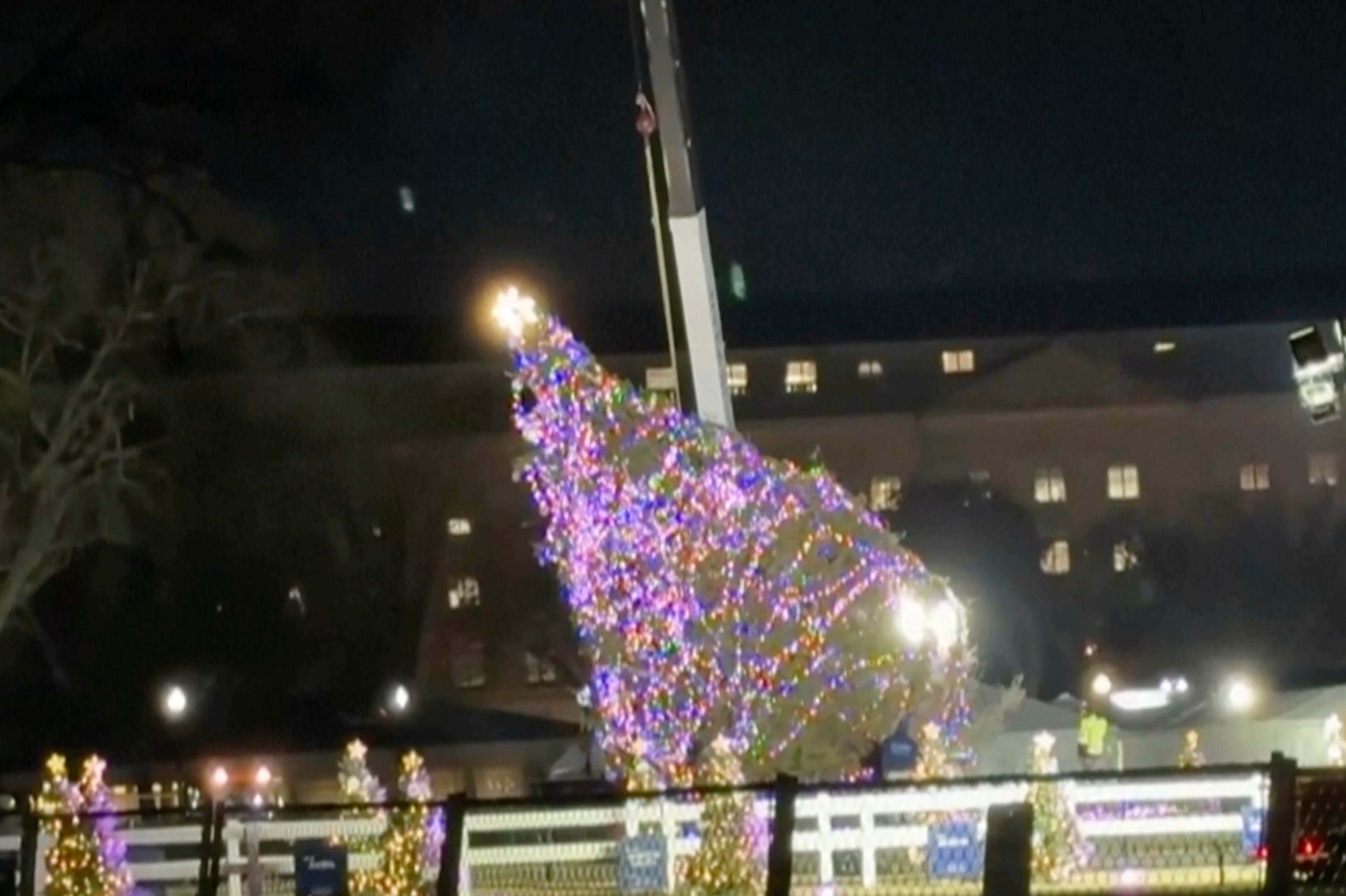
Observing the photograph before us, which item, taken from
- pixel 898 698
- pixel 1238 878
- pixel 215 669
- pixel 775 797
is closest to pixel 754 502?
pixel 898 698

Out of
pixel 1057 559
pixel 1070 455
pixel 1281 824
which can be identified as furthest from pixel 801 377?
pixel 1281 824

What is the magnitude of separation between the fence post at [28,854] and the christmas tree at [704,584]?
21.8 feet

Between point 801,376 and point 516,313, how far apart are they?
44526 millimetres

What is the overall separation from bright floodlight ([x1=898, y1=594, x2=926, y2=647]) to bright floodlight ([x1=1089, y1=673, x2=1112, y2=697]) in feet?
87.6

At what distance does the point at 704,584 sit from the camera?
64.3 feet

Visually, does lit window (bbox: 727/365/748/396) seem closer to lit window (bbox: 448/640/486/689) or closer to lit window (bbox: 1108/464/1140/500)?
lit window (bbox: 1108/464/1140/500)

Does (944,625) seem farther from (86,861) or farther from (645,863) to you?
(86,861)

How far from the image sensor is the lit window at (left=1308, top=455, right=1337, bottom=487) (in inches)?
2456

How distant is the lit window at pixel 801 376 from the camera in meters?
63.7

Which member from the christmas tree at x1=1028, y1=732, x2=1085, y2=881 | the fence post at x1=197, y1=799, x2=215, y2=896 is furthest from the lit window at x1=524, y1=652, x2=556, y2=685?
the fence post at x1=197, y1=799, x2=215, y2=896

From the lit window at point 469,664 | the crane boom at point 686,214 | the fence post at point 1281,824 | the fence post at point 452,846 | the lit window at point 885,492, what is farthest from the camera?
the lit window at point 885,492

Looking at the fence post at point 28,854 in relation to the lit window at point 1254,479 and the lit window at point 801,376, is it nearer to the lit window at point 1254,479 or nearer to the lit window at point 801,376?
the lit window at point 801,376

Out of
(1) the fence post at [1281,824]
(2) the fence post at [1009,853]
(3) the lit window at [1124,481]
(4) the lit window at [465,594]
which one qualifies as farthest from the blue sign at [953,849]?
(3) the lit window at [1124,481]

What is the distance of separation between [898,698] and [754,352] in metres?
44.9
